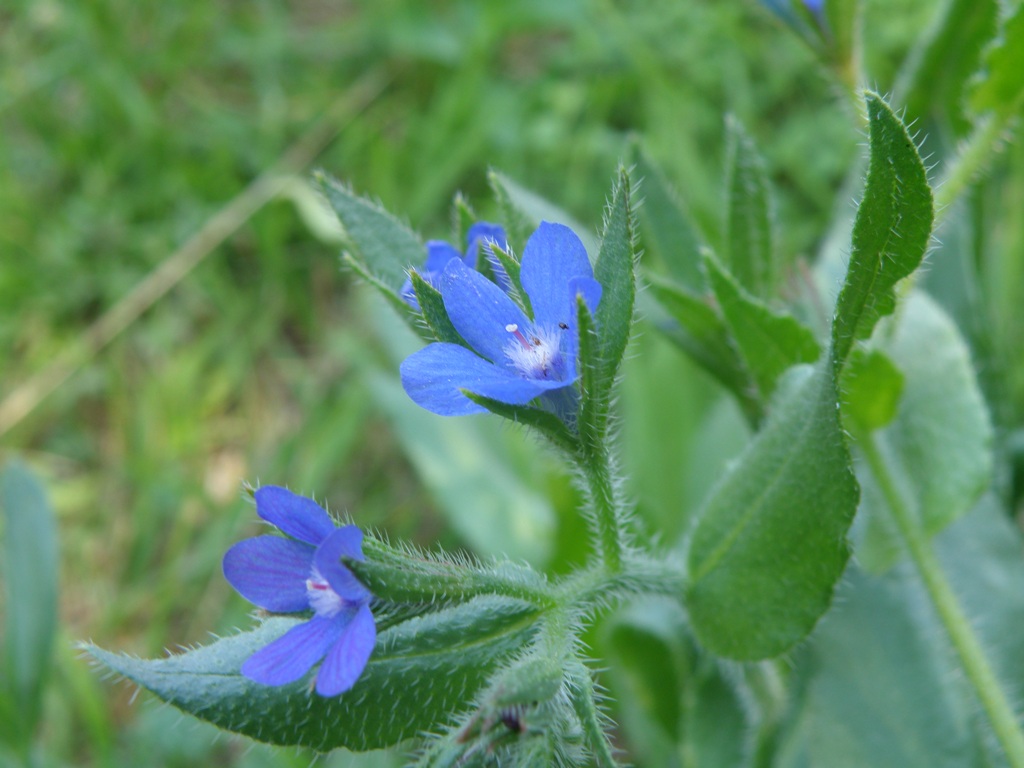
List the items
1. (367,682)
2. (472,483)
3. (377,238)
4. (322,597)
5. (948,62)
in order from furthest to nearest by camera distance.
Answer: (472,483) < (948,62) < (377,238) < (367,682) < (322,597)

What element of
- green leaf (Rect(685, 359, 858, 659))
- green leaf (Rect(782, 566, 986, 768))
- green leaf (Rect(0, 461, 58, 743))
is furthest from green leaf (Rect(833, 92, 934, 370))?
green leaf (Rect(0, 461, 58, 743))

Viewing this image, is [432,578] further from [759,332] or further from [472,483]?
[472,483]

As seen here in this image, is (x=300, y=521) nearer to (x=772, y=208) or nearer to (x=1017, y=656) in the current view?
(x=772, y=208)

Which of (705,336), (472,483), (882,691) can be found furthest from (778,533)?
(472,483)

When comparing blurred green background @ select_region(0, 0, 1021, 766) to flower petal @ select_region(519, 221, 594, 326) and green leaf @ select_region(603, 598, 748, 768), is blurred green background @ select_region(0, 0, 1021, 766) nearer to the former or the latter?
green leaf @ select_region(603, 598, 748, 768)

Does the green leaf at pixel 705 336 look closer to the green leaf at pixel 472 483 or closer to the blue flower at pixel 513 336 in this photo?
the blue flower at pixel 513 336

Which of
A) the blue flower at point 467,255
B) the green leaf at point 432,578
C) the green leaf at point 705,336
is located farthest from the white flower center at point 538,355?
the green leaf at point 705,336

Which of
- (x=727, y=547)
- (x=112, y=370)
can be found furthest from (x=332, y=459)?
(x=727, y=547)
